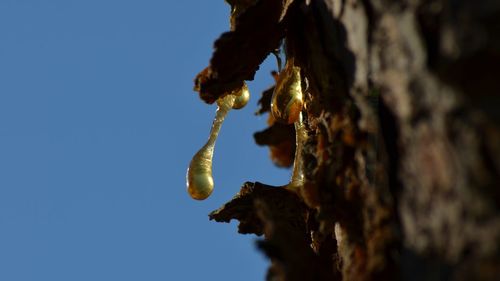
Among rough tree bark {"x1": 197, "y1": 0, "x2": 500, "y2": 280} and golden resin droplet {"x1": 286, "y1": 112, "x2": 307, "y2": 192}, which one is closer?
rough tree bark {"x1": 197, "y1": 0, "x2": 500, "y2": 280}

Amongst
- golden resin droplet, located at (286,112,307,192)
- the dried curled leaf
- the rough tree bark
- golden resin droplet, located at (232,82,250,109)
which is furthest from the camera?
golden resin droplet, located at (232,82,250,109)

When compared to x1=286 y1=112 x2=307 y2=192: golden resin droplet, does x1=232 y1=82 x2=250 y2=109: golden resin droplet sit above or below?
above

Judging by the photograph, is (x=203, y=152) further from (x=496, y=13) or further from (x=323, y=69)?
(x=496, y=13)

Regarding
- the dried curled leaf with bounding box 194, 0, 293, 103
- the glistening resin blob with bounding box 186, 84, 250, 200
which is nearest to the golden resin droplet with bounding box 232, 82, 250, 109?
the glistening resin blob with bounding box 186, 84, 250, 200

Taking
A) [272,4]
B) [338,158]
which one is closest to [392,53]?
[338,158]

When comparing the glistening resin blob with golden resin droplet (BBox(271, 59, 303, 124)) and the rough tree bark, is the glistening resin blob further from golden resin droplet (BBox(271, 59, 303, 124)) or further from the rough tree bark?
the rough tree bark
